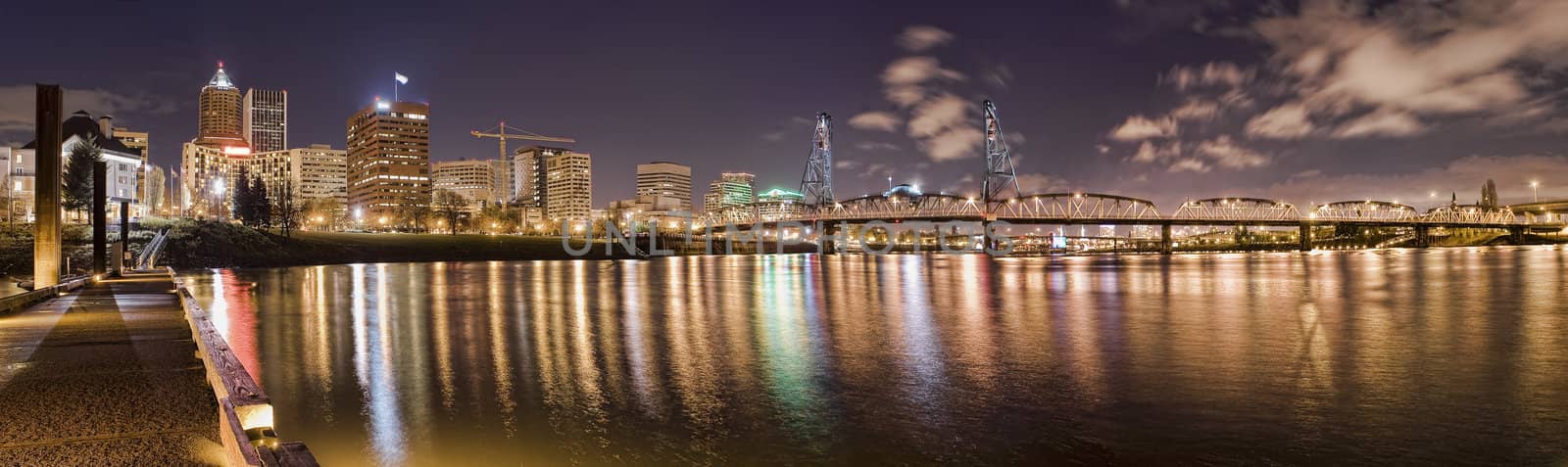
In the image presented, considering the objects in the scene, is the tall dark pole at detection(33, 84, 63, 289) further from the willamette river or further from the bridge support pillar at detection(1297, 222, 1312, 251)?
the bridge support pillar at detection(1297, 222, 1312, 251)

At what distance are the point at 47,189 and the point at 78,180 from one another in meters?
71.9

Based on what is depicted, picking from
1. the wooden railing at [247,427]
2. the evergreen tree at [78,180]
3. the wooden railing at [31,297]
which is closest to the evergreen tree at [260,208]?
the evergreen tree at [78,180]

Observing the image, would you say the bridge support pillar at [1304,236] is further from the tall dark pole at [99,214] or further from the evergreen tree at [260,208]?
the tall dark pole at [99,214]

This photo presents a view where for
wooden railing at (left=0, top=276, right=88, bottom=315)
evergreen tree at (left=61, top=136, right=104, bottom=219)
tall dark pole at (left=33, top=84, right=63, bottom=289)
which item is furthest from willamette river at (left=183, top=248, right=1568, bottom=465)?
evergreen tree at (left=61, top=136, right=104, bottom=219)

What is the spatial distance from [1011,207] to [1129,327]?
15090 centimetres

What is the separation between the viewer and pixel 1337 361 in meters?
15.3

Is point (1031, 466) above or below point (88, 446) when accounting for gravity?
below

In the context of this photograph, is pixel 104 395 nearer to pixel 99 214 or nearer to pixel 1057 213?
pixel 99 214

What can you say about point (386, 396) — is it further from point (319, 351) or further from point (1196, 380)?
point (1196, 380)

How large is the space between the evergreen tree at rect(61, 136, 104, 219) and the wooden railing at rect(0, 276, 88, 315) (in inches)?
2633

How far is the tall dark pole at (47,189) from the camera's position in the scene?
27250 mm

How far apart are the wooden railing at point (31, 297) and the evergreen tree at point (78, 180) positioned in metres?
66.9

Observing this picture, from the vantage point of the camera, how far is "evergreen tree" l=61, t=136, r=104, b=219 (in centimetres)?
8012

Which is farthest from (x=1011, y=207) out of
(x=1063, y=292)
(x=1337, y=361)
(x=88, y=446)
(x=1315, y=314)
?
(x=88, y=446)
